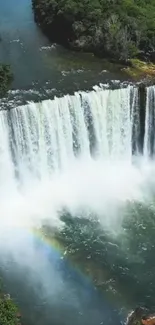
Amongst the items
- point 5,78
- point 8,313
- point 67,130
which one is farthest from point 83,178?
point 8,313

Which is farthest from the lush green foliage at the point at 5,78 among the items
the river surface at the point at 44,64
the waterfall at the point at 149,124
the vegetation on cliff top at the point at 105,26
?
the waterfall at the point at 149,124

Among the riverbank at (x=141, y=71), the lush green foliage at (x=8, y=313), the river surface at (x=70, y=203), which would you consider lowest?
the lush green foliage at (x=8, y=313)

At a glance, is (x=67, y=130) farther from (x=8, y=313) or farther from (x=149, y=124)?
(x=8, y=313)

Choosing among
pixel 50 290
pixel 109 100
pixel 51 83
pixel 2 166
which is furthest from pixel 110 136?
pixel 50 290

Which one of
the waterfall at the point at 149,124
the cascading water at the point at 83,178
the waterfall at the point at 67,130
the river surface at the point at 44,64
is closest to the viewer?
the cascading water at the point at 83,178

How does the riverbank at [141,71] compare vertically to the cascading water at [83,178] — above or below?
above

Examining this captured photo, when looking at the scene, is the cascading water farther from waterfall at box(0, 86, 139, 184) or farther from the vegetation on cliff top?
the vegetation on cliff top

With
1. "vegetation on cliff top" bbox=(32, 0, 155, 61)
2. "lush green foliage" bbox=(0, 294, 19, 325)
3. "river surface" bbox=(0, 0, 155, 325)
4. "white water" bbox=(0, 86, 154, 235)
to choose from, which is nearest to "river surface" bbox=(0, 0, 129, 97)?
"river surface" bbox=(0, 0, 155, 325)

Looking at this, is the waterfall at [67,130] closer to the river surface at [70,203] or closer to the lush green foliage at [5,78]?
the river surface at [70,203]
